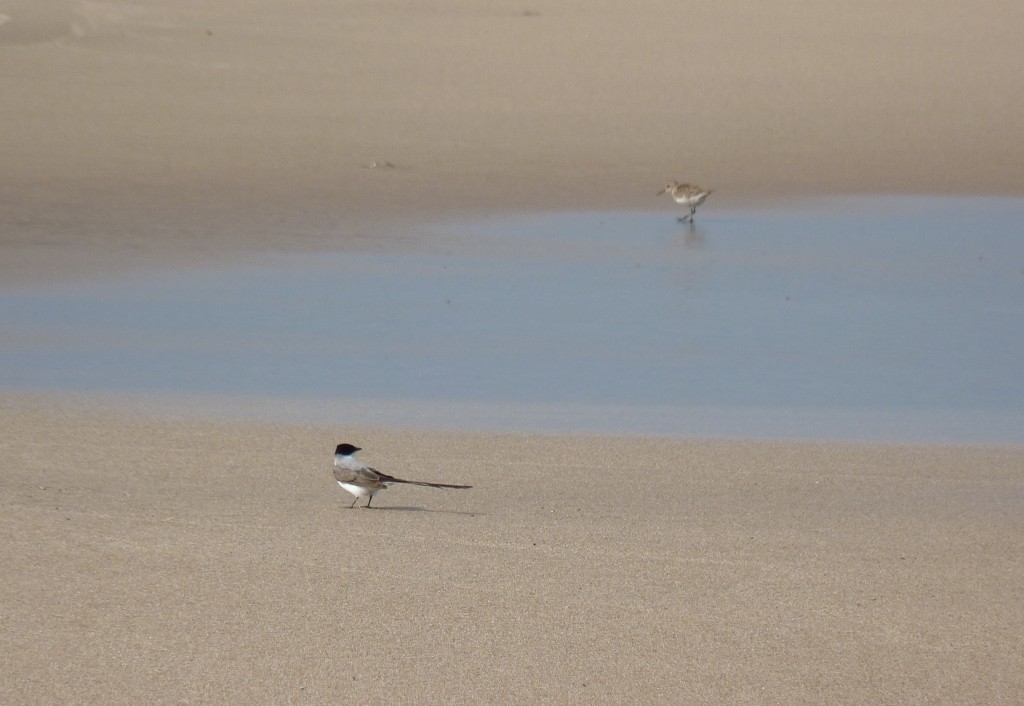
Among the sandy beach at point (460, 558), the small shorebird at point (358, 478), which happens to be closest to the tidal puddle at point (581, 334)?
the sandy beach at point (460, 558)

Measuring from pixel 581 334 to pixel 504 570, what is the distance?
477cm

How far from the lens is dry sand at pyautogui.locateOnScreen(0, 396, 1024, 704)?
13.0 ft

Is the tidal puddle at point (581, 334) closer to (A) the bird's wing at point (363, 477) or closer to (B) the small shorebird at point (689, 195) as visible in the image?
(B) the small shorebird at point (689, 195)

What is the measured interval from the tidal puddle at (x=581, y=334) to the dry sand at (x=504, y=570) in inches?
29.3

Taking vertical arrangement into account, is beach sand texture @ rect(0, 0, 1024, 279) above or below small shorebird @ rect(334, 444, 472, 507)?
above

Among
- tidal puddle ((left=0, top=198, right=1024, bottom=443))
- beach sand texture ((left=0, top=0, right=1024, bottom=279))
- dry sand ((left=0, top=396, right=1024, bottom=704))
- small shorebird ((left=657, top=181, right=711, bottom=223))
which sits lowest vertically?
dry sand ((left=0, top=396, right=1024, bottom=704))

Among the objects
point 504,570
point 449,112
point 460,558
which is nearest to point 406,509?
point 460,558

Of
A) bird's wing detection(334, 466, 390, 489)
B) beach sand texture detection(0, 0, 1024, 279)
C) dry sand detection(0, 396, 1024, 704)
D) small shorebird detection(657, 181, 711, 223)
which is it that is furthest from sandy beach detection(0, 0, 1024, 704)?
small shorebird detection(657, 181, 711, 223)

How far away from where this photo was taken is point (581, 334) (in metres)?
9.48

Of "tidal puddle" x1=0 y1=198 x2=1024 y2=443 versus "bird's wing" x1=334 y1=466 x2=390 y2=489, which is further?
"tidal puddle" x1=0 y1=198 x2=1024 y2=443

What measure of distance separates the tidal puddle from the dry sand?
0.74 metres

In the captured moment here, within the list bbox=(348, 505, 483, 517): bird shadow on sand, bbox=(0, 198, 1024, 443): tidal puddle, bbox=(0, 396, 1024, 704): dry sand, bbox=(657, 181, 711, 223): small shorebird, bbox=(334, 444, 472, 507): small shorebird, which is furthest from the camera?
bbox=(657, 181, 711, 223): small shorebird

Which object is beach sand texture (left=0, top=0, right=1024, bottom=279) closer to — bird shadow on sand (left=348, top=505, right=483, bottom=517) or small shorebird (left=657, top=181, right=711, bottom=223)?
small shorebird (left=657, top=181, right=711, bottom=223)

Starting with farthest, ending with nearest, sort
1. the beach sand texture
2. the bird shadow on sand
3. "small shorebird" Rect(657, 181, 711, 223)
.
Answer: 1. the beach sand texture
2. "small shorebird" Rect(657, 181, 711, 223)
3. the bird shadow on sand
